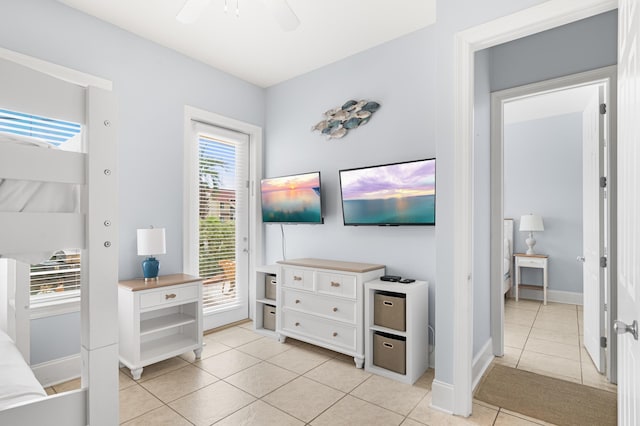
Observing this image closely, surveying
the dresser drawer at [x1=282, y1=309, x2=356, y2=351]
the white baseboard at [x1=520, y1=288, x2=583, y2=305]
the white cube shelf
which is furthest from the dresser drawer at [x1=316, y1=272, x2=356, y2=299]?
the white baseboard at [x1=520, y1=288, x2=583, y2=305]

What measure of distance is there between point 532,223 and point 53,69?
Answer: 5734 mm

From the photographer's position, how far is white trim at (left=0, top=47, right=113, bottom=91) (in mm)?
2322

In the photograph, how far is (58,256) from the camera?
2600 millimetres

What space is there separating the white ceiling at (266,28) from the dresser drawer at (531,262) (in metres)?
3.77

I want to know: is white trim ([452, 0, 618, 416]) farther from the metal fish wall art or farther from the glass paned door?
the glass paned door

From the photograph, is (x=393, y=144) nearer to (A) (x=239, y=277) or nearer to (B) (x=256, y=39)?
(B) (x=256, y=39)

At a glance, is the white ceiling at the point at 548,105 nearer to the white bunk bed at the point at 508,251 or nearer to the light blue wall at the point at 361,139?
the white bunk bed at the point at 508,251

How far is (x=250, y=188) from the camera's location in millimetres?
4051

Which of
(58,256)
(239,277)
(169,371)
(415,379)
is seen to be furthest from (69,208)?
(239,277)

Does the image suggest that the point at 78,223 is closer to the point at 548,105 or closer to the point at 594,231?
the point at 594,231

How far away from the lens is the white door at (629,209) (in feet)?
3.05

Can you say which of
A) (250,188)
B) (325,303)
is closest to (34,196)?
(325,303)

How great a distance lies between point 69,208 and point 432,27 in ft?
9.63

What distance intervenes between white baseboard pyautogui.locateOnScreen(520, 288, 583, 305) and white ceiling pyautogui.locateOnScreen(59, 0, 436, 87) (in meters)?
4.23
